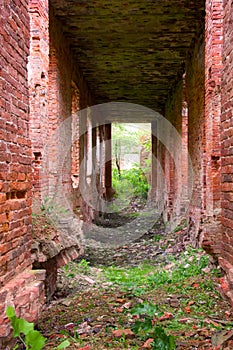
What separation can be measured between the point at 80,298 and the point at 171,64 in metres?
8.50

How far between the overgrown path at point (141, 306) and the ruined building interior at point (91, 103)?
0.52 metres

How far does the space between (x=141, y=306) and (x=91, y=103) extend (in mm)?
12686

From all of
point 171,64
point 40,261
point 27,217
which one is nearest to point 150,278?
point 40,261

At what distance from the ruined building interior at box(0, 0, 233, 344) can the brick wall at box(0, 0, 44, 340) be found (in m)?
0.01

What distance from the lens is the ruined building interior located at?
3965 mm

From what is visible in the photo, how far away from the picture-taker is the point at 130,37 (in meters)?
10.3

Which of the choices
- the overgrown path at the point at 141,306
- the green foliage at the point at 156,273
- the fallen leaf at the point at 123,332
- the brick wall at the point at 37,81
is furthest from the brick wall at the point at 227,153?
the brick wall at the point at 37,81

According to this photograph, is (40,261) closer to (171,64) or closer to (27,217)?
(27,217)

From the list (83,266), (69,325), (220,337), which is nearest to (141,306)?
(220,337)

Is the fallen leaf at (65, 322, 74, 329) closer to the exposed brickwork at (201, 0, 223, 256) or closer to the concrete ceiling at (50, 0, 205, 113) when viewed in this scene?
the exposed brickwork at (201, 0, 223, 256)

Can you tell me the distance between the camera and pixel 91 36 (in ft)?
33.5

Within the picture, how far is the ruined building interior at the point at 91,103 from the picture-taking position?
13.0 feet

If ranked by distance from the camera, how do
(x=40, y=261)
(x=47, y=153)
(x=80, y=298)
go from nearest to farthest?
1. (x=40, y=261)
2. (x=80, y=298)
3. (x=47, y=153)

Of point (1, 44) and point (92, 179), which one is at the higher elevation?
point (1, 44)
